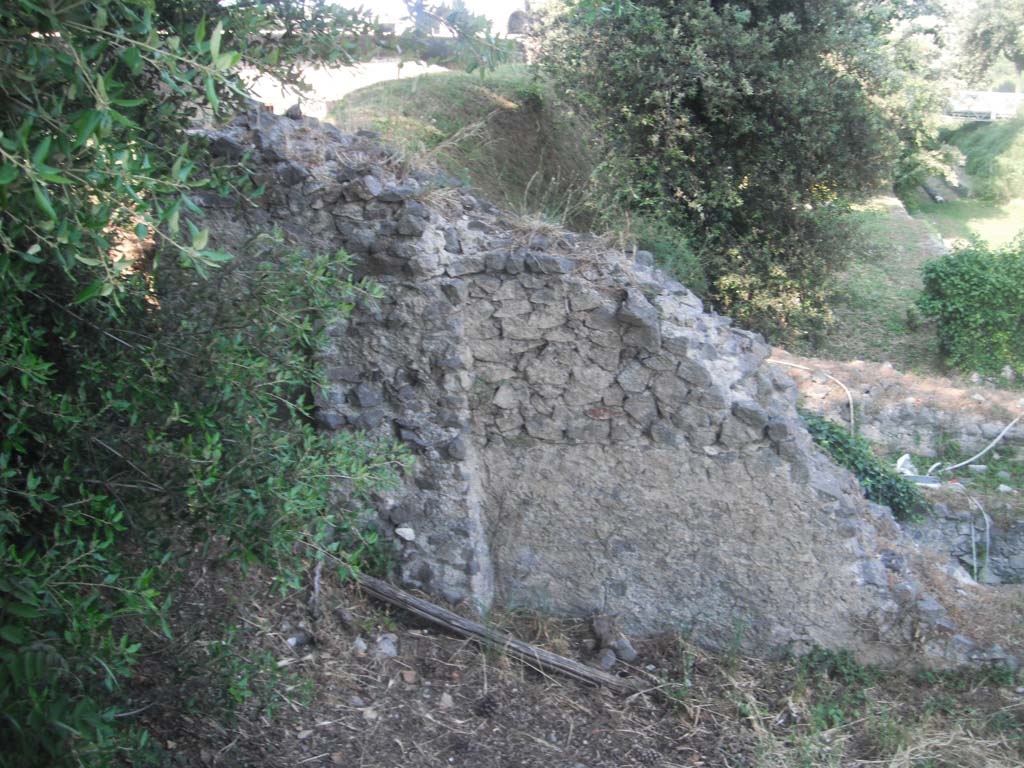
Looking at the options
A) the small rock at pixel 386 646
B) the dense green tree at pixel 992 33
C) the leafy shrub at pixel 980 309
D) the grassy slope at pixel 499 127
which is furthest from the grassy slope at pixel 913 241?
the small rock at pixel 386 646

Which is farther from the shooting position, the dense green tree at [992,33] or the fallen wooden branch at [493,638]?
the dense green tree at [992,33]

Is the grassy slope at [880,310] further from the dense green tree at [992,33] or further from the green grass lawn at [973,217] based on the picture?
the dense green tree at [992,33]

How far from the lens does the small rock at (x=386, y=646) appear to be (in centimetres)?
474

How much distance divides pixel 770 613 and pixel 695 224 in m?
7.03

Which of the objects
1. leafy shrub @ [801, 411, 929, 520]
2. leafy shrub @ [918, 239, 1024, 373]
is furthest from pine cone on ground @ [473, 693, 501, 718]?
leafy shrub @ [918, 239, 1024, 373]

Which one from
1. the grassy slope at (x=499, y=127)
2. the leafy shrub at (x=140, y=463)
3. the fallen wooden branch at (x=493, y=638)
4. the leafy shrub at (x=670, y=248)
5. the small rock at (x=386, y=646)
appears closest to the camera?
the leafy shrub at (x=140, y=463)

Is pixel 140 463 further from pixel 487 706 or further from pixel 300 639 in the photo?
pixel 487 706

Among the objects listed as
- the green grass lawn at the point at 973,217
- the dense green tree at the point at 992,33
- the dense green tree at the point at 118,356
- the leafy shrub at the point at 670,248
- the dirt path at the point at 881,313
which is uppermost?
the dense green tree at the point at 992,33

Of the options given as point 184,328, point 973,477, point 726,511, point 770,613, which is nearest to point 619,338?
point 726,511

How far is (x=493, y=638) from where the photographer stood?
192 inches

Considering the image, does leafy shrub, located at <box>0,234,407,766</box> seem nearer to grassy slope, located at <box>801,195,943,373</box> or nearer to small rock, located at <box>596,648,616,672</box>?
small rock, located at <box>596,648,616,672</box>

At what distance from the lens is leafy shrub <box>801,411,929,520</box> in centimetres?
812

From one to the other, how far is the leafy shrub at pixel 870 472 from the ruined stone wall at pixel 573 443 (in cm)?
289

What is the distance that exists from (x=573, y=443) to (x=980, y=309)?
11.8 meters
